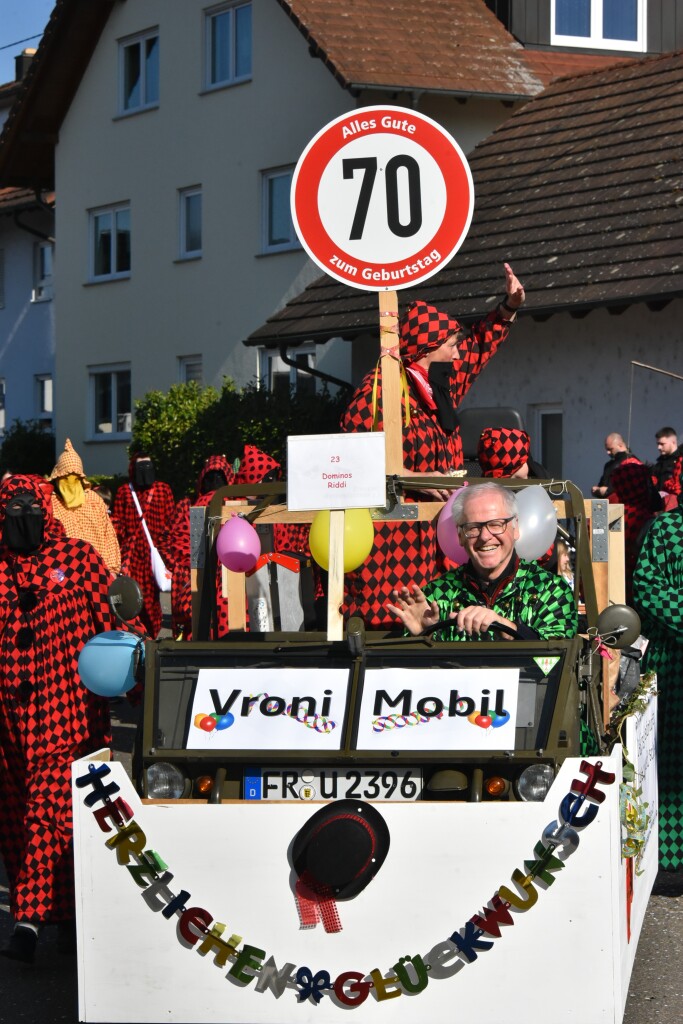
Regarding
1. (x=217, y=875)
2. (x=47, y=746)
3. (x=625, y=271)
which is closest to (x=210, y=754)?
(x=217, y=875)

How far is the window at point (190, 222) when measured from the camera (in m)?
28.8

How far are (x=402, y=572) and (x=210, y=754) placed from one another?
2008mm

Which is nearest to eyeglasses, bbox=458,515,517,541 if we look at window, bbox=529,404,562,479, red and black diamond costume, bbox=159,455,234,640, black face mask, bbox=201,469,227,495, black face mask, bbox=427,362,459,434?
black face mask, bbox=427,362,459,434

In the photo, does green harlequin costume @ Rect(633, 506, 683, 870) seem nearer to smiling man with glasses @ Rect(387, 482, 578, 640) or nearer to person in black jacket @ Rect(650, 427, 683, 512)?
smiling man with glasses @ Rect(387, 482, 578, 640)

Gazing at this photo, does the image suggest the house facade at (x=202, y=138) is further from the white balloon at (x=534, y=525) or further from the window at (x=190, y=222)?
the white balloon at (x=534, y=525)

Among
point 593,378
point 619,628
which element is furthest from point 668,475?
point 619,628

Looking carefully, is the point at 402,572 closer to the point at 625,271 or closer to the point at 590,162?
the point at 625,271

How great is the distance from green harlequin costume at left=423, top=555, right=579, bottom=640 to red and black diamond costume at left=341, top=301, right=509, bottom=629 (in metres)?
0.93

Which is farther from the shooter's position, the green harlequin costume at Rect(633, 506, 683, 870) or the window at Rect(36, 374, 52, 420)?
the window at Rect(36, 374, 52, 420)

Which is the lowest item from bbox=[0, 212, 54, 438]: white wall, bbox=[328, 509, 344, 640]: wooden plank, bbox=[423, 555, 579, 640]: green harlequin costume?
bbox=[423, 555, 579, 640]: green harlequin costume

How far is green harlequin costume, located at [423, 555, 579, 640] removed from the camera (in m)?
5.46

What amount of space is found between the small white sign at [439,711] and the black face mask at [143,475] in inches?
370

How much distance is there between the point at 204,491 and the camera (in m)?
11.4

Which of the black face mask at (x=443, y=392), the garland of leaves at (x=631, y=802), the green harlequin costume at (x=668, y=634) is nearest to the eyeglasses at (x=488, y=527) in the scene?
the garland of leaves at (x=631, y=802)
